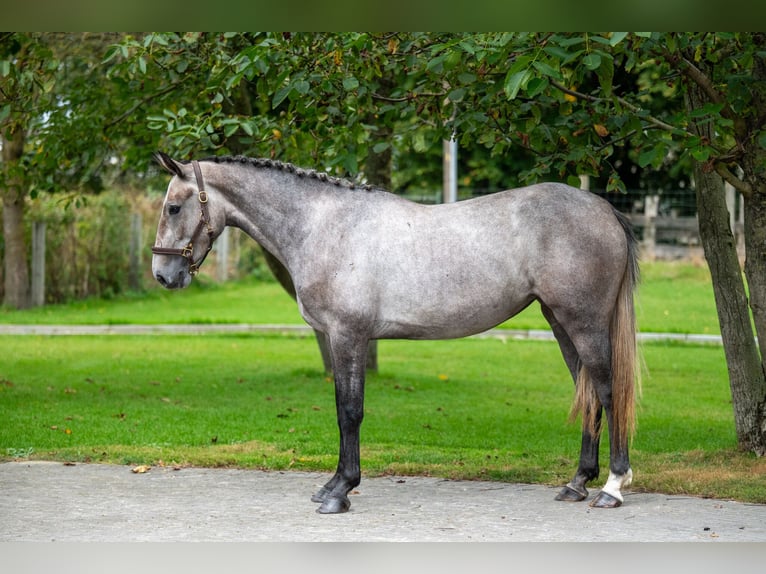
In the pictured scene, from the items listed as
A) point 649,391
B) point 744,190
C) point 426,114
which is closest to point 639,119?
point 744,190

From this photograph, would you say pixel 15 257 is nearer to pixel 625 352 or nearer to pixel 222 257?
pixel 222 257

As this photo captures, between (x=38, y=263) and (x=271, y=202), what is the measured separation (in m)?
14.3

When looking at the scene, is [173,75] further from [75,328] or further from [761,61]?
[75,328]

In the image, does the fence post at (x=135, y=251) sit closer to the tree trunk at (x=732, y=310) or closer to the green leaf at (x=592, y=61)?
the tree trunk at (x=732, y=310)

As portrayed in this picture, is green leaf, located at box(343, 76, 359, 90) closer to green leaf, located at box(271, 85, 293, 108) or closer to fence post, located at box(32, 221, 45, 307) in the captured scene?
green leaf, located at box(271, 85, 293, 108)

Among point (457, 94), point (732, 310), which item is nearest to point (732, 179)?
point (732, 310)

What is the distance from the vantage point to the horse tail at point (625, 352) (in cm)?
649

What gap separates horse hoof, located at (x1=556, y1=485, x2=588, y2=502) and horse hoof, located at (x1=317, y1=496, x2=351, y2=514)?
1352 mm

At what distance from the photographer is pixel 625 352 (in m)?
6.50

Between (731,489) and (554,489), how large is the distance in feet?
3.69

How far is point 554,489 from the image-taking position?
703cm

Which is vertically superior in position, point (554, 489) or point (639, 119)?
point (639, 119)

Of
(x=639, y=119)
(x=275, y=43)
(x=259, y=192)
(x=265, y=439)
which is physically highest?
(x=275, y=43)
